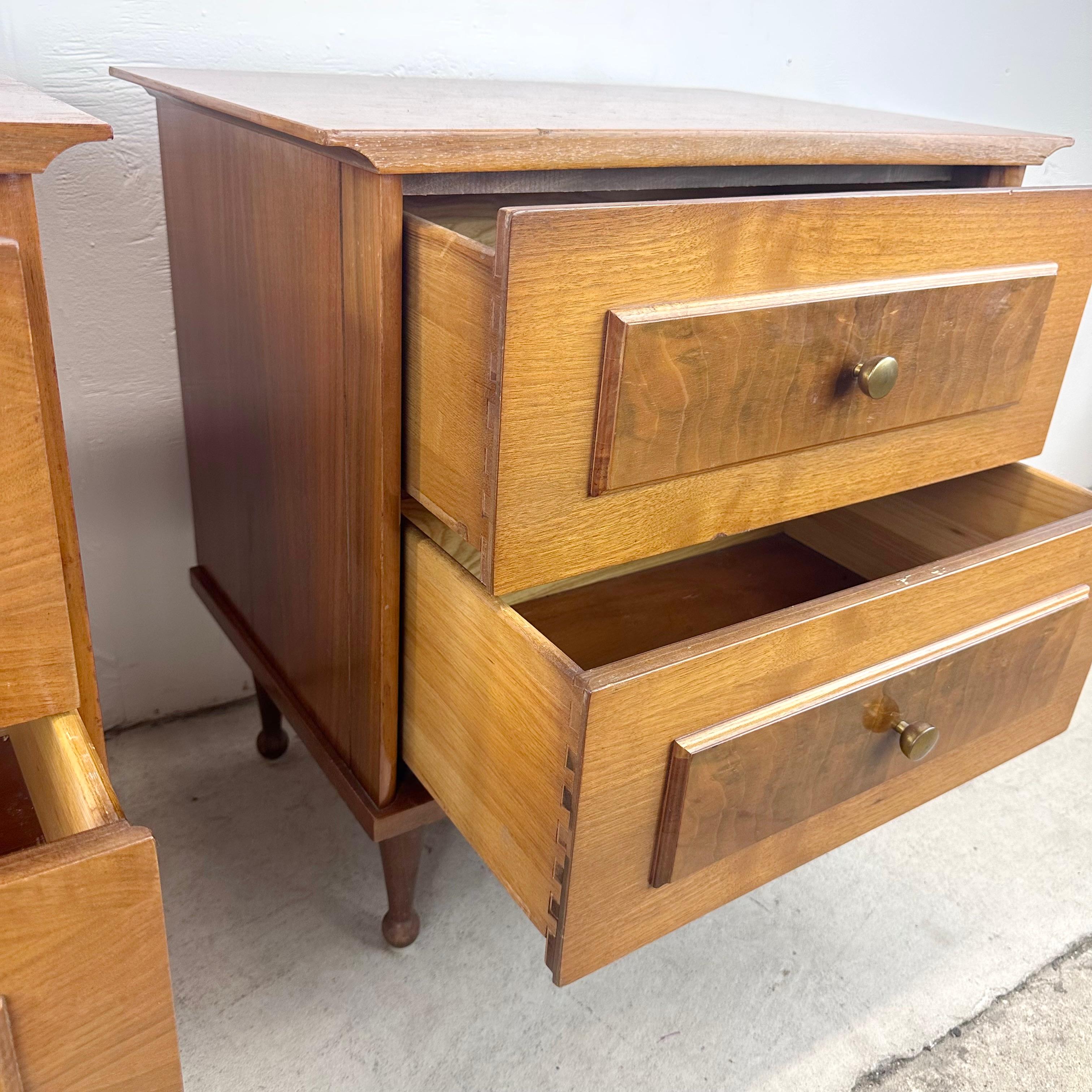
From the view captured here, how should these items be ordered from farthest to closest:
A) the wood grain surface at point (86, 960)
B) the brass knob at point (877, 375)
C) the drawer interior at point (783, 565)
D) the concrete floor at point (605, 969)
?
the drawer interior at point (783, 565), the concrete floor at point (605, 969), the brass knob at point (877, 375), the wood grain surface at point (86, 960)

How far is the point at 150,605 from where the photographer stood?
0.99 meters

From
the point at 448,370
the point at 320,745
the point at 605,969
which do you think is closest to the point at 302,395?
the point at 448,370

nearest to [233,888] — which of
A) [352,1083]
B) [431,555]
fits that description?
[352,1083]

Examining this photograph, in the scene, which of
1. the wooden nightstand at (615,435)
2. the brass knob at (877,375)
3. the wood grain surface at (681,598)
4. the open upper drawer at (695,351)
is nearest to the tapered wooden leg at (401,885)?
the wooden nightstand at (615,435)

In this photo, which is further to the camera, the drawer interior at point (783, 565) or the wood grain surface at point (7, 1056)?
the drawer interior at point (783, 565)

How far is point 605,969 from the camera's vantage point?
791 millimetres

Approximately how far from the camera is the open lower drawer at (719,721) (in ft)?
1.67

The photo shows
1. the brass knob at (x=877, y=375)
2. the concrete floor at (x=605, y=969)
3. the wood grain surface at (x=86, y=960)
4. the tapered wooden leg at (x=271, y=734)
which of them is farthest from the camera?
the tapered wooden leg at (x=271, y=734)

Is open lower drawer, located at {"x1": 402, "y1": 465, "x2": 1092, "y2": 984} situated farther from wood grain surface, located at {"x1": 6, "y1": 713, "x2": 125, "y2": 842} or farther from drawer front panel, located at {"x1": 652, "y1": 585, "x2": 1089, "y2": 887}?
wood grain surface, located at {"x1": 6, "y1": 713, "x2": 125, "y2": 842}

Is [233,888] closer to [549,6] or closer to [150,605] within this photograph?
[150,605]

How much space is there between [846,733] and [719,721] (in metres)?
0.11

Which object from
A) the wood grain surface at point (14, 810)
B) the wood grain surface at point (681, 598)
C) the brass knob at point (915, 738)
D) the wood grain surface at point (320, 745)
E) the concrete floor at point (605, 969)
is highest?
the brass knob at point (915, 738)

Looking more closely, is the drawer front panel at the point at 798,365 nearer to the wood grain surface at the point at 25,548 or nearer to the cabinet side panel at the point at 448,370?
the cabinet side panel at the point at 448,370

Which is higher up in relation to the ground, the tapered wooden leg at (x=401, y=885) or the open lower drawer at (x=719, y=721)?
the open lower drawer at (x=719, y=721)
